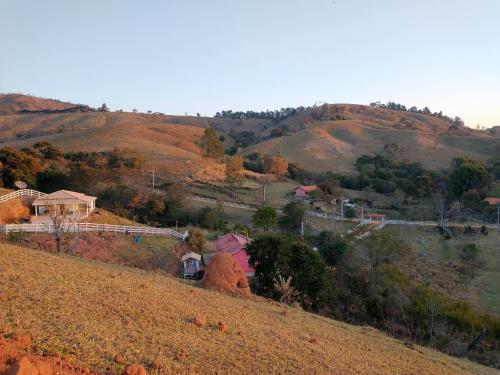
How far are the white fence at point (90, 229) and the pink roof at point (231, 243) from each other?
8.16ft

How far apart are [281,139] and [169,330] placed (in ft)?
347

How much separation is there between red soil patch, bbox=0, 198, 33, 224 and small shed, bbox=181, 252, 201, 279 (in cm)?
1282

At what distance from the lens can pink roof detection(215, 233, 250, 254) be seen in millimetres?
29791

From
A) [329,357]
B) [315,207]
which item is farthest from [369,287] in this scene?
[315,207]

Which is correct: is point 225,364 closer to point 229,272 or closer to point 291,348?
point 291,348

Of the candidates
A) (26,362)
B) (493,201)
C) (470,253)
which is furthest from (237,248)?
(493,201)

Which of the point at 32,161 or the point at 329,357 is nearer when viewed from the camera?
the point at 329,357

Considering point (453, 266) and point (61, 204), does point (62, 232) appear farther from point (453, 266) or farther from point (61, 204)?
point (453, 266)

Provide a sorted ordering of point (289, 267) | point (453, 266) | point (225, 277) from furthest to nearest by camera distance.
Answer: point (453, 266), point (289, 267), point (225, 277)

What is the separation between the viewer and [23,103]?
178 meters

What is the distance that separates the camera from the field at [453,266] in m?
31.2

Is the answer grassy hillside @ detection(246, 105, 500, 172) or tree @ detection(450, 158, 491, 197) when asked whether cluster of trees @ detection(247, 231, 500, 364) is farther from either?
grassy hillside @ detection(246, 105, 500, 172)

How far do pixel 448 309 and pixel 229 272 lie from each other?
13.9 m

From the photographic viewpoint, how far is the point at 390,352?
42.3ft
